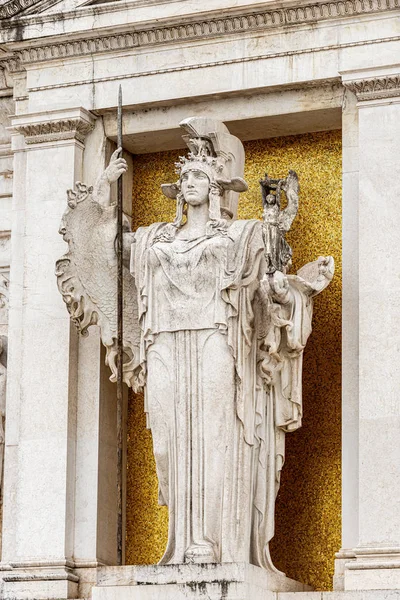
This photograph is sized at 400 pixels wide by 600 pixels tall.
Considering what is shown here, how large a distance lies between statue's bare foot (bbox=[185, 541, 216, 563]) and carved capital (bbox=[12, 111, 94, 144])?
3683 mm

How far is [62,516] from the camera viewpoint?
49.4ft

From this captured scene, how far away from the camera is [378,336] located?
14.3 meters

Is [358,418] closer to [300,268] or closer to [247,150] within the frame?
[300,268]

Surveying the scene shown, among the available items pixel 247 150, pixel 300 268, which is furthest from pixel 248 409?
pixel 247 150

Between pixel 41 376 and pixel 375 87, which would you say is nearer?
pixel 375 87

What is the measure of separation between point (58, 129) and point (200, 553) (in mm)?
3881

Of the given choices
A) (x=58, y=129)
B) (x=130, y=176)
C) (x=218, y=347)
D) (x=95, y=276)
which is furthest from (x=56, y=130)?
(x=218, y=347)

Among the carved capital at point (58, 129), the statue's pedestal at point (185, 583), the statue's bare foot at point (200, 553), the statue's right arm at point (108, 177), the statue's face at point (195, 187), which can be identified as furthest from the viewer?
the carved capital at point (58, 129)

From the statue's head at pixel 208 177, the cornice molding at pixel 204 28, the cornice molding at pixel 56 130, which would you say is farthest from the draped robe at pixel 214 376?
the cornice molding at pixel 204 28

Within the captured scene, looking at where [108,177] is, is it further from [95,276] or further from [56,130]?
[56,130]

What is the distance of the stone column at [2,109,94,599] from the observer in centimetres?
1502

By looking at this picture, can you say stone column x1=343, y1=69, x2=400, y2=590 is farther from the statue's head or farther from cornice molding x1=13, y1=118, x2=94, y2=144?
cornice molding x1=13, y1=118, x2=94, y2=144

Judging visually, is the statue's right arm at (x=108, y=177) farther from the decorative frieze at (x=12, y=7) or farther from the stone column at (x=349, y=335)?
the decorative frieze at (x=12, y=7)

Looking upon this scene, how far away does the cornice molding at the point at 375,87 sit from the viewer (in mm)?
14625
